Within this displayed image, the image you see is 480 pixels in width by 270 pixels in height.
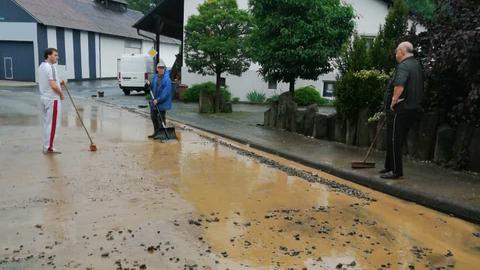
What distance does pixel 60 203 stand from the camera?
5.91 m

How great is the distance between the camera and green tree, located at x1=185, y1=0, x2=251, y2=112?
16438mm

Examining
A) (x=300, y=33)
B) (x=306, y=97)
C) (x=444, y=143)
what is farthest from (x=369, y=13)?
(x=444, y=143)

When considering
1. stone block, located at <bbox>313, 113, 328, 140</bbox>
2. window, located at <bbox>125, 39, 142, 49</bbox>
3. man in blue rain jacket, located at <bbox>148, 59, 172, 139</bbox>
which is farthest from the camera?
window, located at <bbox>125, 39, 142, 49</bbox>

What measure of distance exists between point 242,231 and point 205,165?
11.1 feet

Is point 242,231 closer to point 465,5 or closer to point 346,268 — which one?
point 346,268

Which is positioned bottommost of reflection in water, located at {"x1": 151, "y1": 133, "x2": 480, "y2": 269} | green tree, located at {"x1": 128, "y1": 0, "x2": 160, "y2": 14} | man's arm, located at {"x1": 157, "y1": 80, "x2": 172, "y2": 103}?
reflection in water, located at {"x1": 151, "y1": 133, "x2": 480, "y2": 269}

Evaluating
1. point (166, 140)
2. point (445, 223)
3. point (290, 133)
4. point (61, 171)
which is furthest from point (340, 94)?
point (61, 171)

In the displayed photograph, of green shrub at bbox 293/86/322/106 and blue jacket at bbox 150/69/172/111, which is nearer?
blue jacket at bbox 150/69/172/111

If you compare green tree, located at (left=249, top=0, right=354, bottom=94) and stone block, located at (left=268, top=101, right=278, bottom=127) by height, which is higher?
green tree, located at (left=249, top=0, right=354, bottom=94)

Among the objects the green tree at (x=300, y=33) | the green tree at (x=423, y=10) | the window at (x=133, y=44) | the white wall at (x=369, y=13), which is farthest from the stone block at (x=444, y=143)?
the window at (x=133, y=44)

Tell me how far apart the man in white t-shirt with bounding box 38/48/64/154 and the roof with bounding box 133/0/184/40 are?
14.1m

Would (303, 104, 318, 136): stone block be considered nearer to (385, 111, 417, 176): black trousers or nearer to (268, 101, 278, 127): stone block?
(268, 101, 278, 127): stone block

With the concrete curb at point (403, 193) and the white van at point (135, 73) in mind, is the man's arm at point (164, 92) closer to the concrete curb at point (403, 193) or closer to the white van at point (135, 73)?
the concrete curb at point (403, 193)

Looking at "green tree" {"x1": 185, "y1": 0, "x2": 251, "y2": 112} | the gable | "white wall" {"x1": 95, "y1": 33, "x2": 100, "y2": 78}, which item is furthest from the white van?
"white wall" {"x1": 95, "y1": 33, "x2": 100, "y2": 78}
